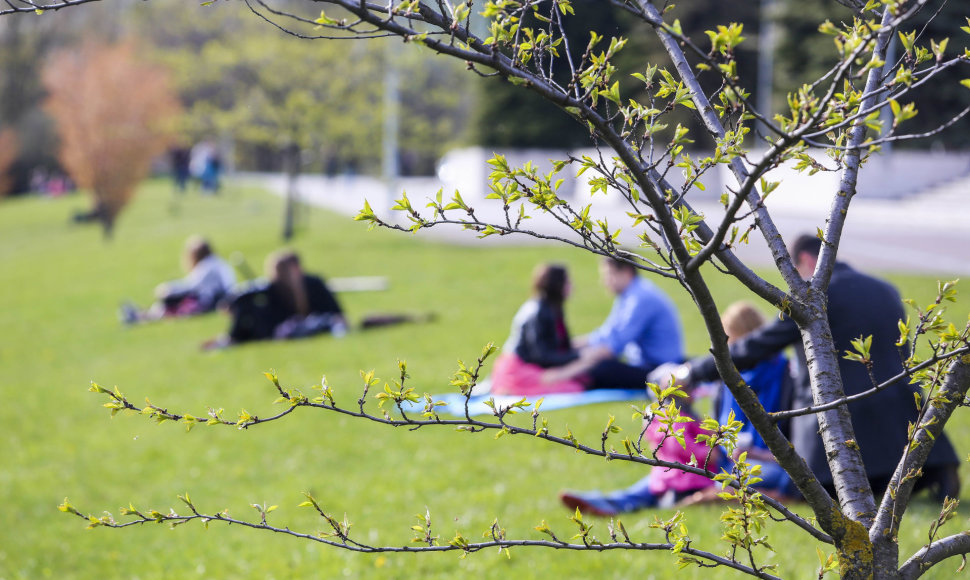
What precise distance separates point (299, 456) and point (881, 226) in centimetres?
1700

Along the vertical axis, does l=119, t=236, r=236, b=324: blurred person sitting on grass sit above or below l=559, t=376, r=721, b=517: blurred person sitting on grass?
below

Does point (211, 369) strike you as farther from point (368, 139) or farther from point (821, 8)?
point (821, 8)

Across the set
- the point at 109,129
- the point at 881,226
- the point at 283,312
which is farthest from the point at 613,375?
the point at 109,129

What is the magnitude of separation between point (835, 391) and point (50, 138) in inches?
2310

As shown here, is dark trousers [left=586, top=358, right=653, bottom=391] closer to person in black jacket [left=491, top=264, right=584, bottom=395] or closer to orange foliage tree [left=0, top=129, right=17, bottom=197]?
person in black jacket [left=491, top=264, right=584, bottom=395]

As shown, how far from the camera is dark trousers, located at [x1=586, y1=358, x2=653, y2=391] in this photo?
7.94 meters

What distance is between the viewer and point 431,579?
14.4ft

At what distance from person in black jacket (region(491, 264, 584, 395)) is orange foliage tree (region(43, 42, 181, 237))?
80.9ft

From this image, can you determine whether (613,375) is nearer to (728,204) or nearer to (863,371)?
(863,371)

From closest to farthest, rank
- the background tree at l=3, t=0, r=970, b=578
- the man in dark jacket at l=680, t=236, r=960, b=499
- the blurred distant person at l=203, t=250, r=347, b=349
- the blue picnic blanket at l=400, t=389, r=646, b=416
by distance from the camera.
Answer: the background tree at l=3, t=0, r=970, b=578 → the man in dark jacket at l=680, t=236, r=960, b=499 → the blue picnic blanket at l=400, t=389, r=646, b=416 → the blurred distant person at l=203, t=250, r=347, b=349

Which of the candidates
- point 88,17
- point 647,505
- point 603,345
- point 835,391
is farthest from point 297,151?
point 88,17

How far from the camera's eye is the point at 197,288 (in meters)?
14.5

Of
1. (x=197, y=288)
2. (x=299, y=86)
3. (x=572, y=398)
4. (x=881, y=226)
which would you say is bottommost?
(x=197, y=288)

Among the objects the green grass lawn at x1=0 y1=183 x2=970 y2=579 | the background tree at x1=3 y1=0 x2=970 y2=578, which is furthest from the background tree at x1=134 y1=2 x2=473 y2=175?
the background tree at x1=3 y1=0 x2=970 y2=578
